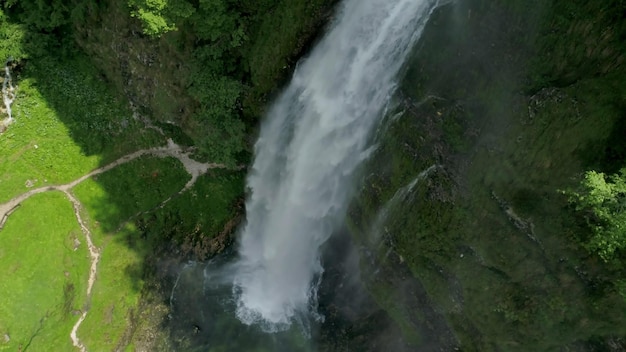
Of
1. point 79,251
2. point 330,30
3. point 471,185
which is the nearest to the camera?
point 471,185

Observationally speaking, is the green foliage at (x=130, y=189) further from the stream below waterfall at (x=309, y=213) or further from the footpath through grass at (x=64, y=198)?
the stream below waterfall at (x=309, y=213)

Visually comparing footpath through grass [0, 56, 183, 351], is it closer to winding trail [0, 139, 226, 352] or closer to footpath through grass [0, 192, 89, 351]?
footpath through grass [0, 192, 89, 351]

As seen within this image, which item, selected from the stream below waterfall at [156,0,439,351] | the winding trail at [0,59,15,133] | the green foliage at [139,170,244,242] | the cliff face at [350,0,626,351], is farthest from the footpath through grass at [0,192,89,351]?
the cliff face at [350,0,626,351]

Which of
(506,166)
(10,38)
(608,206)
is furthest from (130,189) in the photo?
(608,206)

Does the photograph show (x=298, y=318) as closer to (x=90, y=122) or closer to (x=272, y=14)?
(x=272, y=14)

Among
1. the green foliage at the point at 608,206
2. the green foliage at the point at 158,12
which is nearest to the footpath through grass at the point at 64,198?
the green foliage at the point at 158,12

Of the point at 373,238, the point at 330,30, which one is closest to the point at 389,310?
the point at 373,238
